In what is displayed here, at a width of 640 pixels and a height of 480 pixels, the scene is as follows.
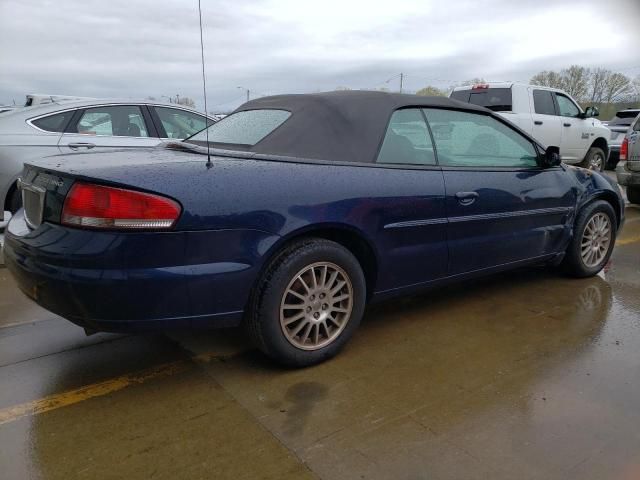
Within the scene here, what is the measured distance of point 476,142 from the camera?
382cm

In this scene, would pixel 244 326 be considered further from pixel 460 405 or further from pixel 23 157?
pixel 23 157

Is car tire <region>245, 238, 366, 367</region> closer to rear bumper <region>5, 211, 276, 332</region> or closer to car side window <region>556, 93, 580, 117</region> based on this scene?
rear bumper <region>5, 211, 276, 332</region>

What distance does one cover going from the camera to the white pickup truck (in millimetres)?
9695

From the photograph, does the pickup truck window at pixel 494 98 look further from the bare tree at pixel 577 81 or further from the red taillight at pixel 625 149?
the bare tree at pixel 577 81

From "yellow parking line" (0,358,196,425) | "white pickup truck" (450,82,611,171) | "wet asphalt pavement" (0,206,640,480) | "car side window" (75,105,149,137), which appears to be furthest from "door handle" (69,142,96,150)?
"white pickup truck" (450,82,611,171)

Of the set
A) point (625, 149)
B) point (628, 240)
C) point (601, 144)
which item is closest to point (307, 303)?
point (628, 240)

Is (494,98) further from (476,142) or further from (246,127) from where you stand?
(246,127)

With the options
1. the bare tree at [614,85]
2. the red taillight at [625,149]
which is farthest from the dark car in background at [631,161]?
the bare tree at [614,85]

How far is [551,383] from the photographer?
2.83 m

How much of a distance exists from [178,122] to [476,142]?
12.8 feet

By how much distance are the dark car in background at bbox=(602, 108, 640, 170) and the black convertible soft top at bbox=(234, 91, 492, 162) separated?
40.0 ft

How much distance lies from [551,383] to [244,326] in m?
1.65

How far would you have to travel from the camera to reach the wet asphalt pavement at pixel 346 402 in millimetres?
2174

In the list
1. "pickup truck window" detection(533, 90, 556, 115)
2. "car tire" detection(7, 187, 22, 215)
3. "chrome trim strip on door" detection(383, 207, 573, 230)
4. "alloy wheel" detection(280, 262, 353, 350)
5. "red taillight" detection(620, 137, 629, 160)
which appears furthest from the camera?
"pickup truck window" detection(533, 90, 556, 115)
